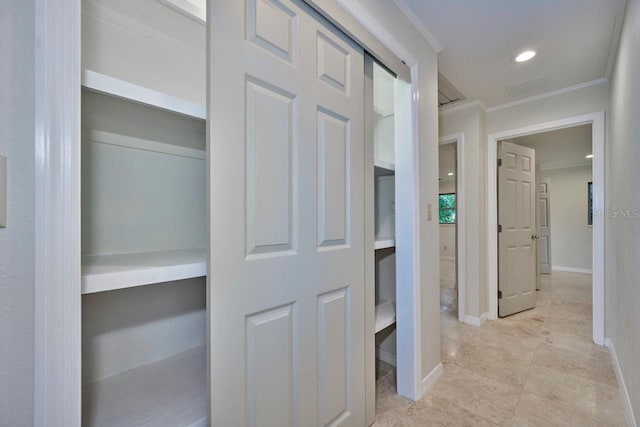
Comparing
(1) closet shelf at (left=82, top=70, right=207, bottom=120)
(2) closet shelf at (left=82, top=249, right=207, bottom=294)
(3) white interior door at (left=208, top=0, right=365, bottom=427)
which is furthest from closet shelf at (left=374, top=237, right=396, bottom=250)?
(1) closet shelf at (left=82, top=70, right=207, bottom=120)

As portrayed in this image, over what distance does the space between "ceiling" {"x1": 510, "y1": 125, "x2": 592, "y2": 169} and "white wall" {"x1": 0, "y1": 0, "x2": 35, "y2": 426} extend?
4493mm

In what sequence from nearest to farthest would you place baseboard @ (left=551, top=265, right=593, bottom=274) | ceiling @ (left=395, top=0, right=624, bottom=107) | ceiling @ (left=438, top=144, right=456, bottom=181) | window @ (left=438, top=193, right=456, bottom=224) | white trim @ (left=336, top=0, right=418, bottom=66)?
white trim @ (left=336, top=0, right=418, bottom=66)
ceiling @ (left=395, top=0, right=624, bottom=107)
ceiling @ (left=438, top=144, right=456, bottom=181)
baseboard @ (left=551, top=265, right=593, bottom=274)
window @ (left=438, top=193, right=456, bottom=224)

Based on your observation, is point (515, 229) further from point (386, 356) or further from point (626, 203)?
point (386, 356)

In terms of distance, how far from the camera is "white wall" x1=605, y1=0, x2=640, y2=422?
4.51ft

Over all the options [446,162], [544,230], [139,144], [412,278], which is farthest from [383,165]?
[544,230]

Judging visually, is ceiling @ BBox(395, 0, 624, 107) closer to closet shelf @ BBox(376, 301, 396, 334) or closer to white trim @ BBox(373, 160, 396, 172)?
white trim @ BBox(373, 160, 396, 172)

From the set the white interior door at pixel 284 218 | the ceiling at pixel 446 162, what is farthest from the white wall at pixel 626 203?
the ceiling at pixel 446 162

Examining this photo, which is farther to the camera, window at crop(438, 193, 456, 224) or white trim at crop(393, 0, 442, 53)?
window at crop(438, 193, 456, 224)

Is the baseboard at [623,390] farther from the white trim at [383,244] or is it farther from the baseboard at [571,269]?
the baseboard at [571,269]

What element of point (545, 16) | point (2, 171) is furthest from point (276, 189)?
point (545, 16)

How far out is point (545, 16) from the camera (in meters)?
1.74

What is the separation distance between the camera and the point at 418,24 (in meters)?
1.78

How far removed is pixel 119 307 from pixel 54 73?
2.64 ft

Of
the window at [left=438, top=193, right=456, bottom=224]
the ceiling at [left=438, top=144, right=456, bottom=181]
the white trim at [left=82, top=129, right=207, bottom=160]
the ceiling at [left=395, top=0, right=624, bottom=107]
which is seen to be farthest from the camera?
the window at [left=438, top=193, right=456, bottom=224]
